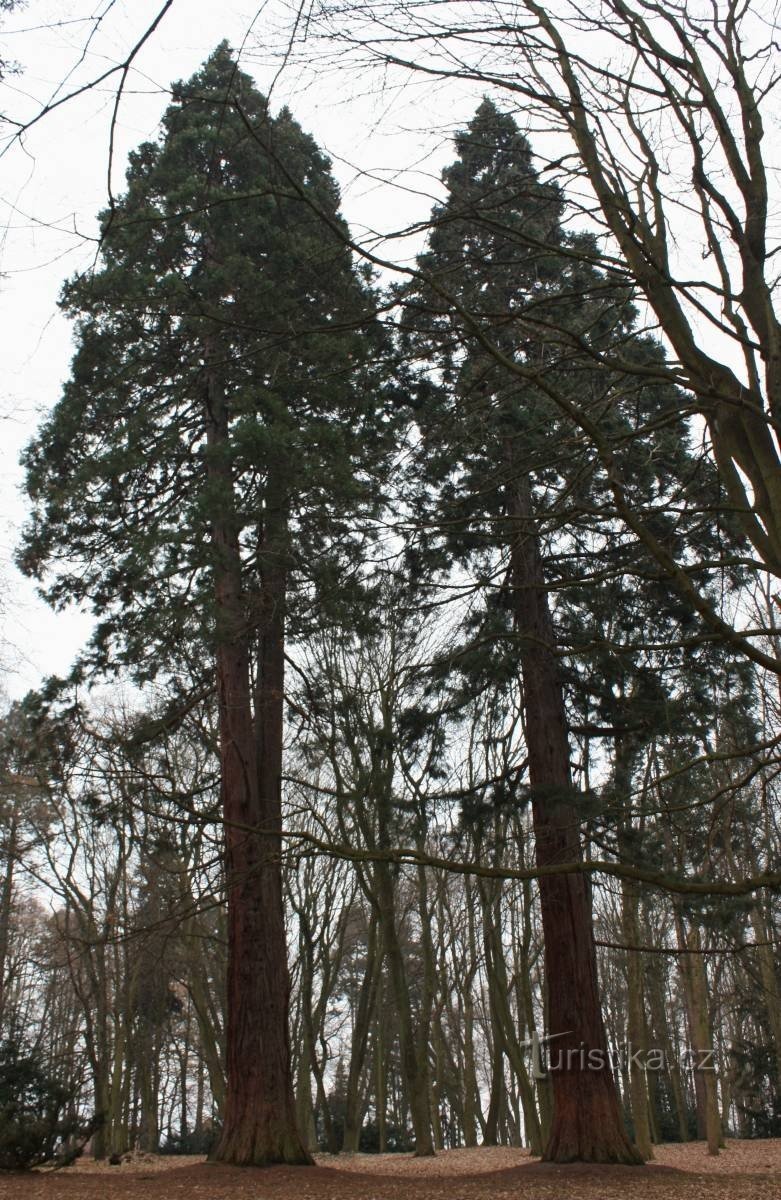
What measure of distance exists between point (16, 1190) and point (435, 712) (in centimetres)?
591

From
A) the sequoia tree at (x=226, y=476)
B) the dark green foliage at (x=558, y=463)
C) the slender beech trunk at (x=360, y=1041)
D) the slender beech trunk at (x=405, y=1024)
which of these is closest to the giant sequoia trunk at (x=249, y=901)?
the sequoia tree at (x=226, y=476)

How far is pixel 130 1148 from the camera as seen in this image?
67.7 feet

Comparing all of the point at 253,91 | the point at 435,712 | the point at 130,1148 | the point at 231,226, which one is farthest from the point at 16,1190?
the point at 130,1148

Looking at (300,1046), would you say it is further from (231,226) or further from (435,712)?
(231,226)

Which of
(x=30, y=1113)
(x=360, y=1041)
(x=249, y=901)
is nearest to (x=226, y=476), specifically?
(x=249, y=901)

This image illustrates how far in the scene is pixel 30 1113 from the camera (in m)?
12.2

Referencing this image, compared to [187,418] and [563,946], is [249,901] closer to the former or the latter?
[563,946]

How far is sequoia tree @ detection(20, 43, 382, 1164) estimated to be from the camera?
32.9 feet

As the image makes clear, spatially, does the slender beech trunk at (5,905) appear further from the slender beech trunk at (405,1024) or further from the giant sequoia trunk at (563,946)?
the giant sequoia trunk at (563,946)

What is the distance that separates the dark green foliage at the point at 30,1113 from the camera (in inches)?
452

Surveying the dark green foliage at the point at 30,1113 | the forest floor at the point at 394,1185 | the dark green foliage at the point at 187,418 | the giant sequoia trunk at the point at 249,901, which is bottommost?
the forest floor at the point at 394,1185

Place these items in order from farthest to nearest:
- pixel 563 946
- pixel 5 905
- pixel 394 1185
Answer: pixel 5 905 → pixel 563 946 → pixel 394 1185

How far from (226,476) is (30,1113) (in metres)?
8.32

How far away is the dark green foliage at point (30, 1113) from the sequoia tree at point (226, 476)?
314 centimetres
